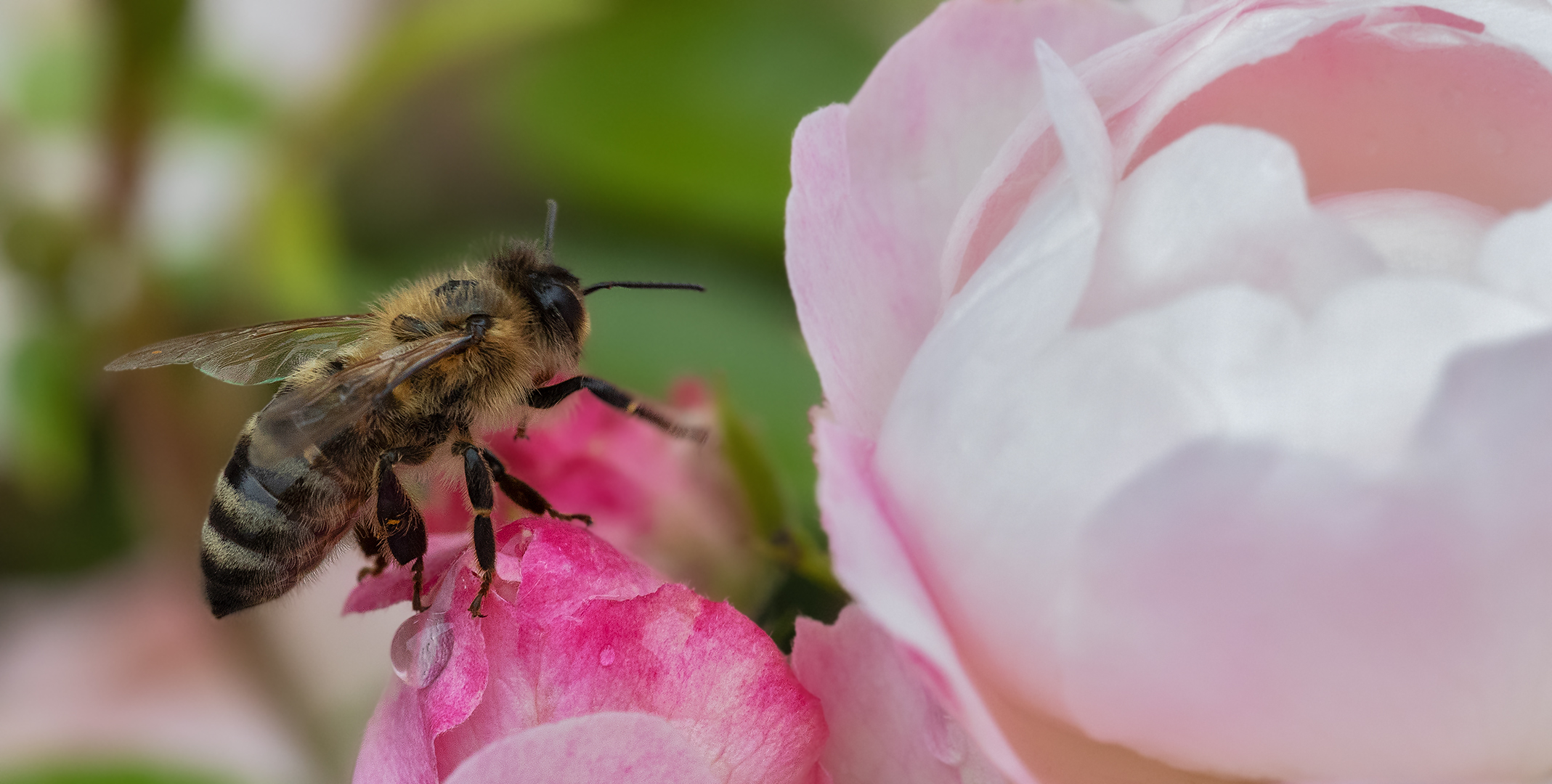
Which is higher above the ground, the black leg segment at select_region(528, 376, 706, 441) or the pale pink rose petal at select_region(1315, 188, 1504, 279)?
the pale pink rose petal at select_region(1315, 188, 1504, 279)

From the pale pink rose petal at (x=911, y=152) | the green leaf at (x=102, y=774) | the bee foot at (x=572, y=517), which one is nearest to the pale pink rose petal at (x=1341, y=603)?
the pale pink rose petal at (x=911, y=152)

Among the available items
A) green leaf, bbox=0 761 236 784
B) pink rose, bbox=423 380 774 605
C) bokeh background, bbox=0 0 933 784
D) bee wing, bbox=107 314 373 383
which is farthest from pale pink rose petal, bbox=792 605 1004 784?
green leaf, bbox=0 761 236 784

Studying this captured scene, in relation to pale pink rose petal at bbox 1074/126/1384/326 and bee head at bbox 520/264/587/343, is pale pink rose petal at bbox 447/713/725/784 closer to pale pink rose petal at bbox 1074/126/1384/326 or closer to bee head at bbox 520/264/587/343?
pale pink rose petal at bbox 1074/126/1384/326

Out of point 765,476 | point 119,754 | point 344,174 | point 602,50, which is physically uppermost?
point 765,476

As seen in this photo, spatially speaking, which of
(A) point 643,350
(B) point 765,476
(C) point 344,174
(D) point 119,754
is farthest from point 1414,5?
(C) point 344,174

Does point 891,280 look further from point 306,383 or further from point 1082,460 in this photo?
point 306,383

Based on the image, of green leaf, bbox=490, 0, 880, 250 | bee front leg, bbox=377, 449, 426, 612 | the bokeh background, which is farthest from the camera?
green leaf, bbox=490, 0, 880, 250

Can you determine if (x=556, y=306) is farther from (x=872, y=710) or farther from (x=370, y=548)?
(x=872, y=710)
